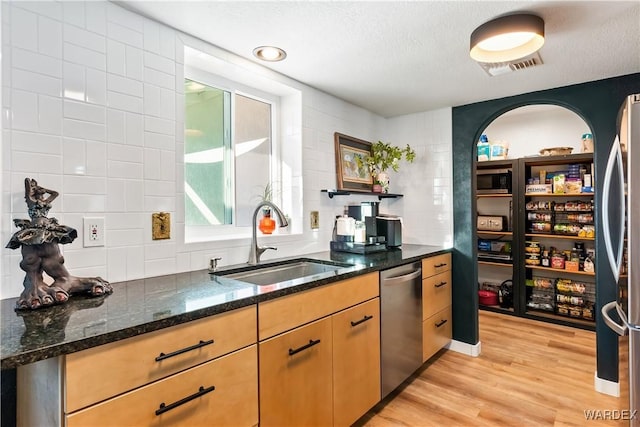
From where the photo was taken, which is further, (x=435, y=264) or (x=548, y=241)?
(x=548, y=241)

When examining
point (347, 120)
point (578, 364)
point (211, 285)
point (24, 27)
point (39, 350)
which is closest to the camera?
point (39, 350)

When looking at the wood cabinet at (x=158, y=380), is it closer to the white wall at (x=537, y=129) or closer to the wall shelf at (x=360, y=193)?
the wall shelf at (x=360, y=193)

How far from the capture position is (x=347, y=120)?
280 cm

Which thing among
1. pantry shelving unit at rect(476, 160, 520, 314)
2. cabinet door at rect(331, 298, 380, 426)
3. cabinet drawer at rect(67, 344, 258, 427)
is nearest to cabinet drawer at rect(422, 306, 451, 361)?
cabinet door at rect(331, 298, 380, 426)

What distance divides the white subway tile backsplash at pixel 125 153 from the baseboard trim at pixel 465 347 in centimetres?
268

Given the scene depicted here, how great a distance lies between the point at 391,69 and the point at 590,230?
270 centimetres

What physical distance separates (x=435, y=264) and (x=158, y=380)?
6.75ft

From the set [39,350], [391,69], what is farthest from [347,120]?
[39,350]

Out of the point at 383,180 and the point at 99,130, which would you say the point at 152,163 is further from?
the point at 383,180

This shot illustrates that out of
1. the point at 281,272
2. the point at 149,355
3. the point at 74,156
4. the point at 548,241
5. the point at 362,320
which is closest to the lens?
the point at 149,355

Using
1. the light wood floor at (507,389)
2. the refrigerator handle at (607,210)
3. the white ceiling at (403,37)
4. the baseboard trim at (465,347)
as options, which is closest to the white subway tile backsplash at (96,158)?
the white ceiling at (403,37)

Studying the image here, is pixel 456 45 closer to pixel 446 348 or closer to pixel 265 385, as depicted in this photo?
pixel 265 385

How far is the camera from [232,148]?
7.18 feet

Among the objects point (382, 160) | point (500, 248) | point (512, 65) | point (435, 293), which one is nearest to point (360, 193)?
point (382, 160)
